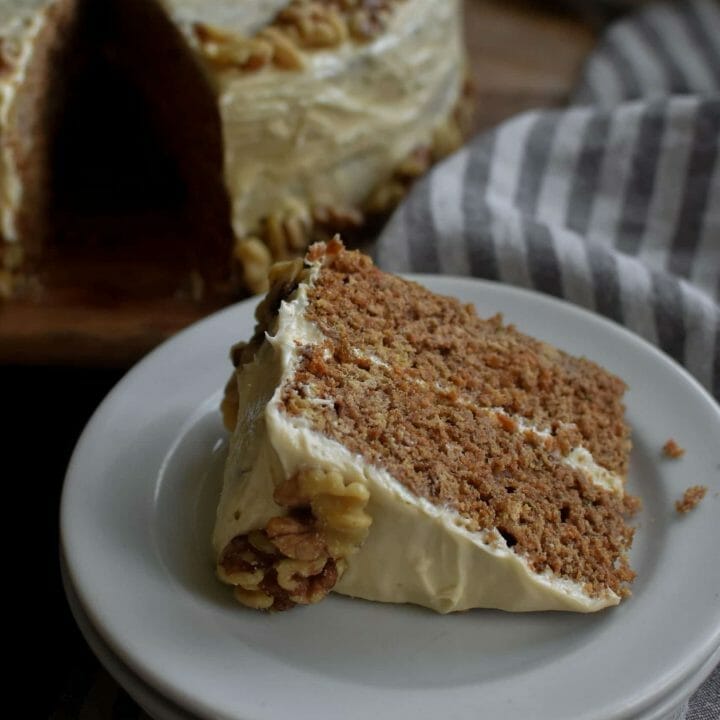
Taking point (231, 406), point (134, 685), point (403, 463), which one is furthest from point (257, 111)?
point (134, 685)

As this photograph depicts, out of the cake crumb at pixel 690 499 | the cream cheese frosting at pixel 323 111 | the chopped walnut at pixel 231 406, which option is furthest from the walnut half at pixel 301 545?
the cream cheese frosting at pixel 323 111

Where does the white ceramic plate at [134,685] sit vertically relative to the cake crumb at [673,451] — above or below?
below

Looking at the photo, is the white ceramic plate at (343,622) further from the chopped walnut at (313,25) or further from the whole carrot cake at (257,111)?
the chopped walnut at (313,25)

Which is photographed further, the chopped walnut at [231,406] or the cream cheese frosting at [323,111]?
the cream cheese frosting at [323,111]

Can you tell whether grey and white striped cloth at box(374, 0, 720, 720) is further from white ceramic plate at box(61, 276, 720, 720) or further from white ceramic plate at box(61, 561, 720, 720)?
white ceramic plate at box(61, 561, 720, 720)

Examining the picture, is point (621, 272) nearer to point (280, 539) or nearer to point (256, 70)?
point (256, 70)

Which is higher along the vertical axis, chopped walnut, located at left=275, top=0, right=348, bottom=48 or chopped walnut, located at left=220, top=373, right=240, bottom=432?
chopped walnut, located at left=275, top=0, right=348, bottom=48

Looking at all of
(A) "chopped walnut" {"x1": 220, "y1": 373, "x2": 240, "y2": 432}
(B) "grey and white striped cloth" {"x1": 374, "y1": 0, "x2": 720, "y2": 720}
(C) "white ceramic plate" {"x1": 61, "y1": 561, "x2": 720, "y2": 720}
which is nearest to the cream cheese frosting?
(B) "grey and white striped cloth" {"x1": 374, "y1": 0, "x2": 720, "y2": 720}
